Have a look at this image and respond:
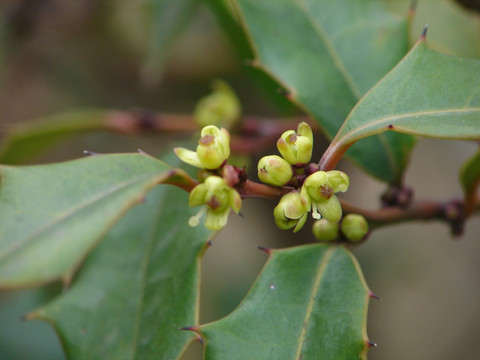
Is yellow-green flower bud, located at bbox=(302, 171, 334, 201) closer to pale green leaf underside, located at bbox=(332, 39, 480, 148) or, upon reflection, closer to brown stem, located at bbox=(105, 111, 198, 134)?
pale green leaf underside, located at bbox=(332, 39, 480, 148)

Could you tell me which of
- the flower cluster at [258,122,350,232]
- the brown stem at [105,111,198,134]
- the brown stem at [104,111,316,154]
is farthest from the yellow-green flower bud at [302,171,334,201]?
the brown stem at [105,111,198,134]

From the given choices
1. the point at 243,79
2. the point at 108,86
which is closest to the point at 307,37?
the point at 243,79

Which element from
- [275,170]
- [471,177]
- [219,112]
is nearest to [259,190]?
[275,170]

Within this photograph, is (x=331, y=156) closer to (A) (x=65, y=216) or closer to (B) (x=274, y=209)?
(B) (x=274, y=209)

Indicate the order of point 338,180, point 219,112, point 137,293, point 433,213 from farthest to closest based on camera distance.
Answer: point 219,112, point 433,213, point 137,293, point 338,180

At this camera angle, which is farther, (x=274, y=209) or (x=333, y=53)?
(x=333, y=53)

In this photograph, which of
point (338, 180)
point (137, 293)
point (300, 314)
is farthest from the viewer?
point (137, 293)
